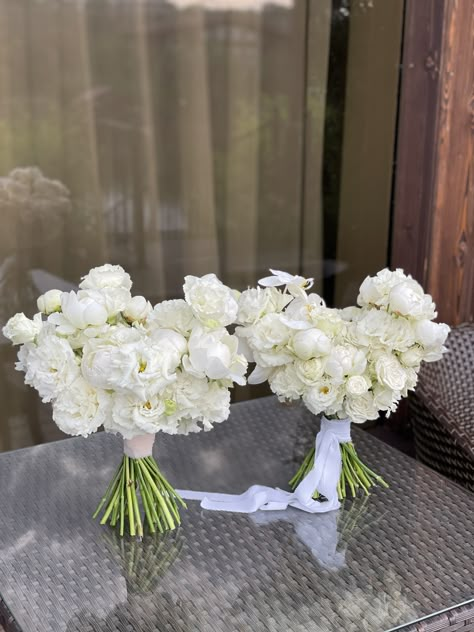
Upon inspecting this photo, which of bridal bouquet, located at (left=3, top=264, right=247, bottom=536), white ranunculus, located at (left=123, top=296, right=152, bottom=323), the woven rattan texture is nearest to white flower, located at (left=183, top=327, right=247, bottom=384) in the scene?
bridal bouquet, located at (left=3, top=264, right=247, bottom=536)

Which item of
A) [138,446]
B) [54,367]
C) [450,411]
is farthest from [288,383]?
[450,411]

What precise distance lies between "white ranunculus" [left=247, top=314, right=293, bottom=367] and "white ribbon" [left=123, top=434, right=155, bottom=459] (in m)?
0.24

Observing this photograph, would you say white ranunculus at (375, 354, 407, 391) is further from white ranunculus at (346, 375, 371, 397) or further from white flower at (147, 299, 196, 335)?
white flower at (147, 299, 196, 335)

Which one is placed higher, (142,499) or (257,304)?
(257,304)

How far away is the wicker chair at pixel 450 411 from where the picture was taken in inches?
72.6

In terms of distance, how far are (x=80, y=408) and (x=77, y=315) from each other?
144 millimetres

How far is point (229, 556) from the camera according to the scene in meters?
1.29

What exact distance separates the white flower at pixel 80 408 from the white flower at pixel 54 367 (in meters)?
0.01

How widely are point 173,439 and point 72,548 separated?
1.50ft

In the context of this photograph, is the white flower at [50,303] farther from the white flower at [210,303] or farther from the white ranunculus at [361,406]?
the white ranunculus at [361,406]

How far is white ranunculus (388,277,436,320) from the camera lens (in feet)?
4.16

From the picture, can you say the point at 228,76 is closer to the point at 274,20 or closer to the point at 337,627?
the point at 274,20

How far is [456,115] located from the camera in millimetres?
2510

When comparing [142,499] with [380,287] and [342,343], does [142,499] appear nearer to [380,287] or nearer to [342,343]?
[342,343]
